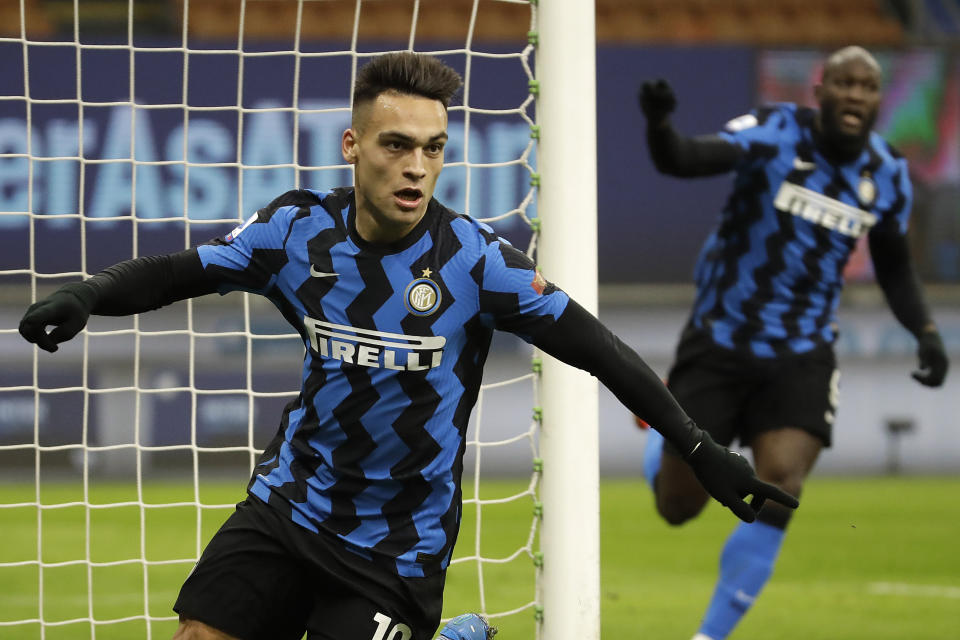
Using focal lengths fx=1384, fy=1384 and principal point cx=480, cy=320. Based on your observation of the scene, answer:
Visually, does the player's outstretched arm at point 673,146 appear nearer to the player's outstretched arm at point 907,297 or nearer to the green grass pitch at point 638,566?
the player's outstretched arm at point 907,297

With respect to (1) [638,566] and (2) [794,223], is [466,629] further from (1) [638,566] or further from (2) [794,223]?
(1) [638,566]

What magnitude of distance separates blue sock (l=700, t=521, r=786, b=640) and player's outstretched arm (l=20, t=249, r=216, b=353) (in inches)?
88.1

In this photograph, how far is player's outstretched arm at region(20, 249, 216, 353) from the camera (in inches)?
96.3

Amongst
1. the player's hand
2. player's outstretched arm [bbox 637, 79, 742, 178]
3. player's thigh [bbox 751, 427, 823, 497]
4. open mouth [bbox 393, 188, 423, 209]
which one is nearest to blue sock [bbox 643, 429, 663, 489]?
player's thigh [bbox 751, 427, 823, 497]

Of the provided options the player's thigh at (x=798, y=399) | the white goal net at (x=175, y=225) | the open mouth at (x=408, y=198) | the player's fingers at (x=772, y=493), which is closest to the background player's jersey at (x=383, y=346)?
the open mouth at (x=408, y=198)

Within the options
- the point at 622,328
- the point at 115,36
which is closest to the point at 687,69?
the point at 622,328

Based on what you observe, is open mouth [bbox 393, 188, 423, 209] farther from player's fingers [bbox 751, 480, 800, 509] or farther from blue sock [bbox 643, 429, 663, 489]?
blue sock [bbox 643, 429, 663, 489]

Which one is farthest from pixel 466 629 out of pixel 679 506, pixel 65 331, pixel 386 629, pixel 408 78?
pixel 679 506

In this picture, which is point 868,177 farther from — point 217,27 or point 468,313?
point 217,27

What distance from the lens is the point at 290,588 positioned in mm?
2668

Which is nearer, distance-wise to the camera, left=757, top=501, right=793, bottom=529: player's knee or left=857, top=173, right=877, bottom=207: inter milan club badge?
left=757, top=501, right=793, bottom=529: player's knee

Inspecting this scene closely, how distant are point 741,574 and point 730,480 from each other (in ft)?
5.90

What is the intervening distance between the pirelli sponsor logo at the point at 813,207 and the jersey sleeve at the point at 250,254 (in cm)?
230

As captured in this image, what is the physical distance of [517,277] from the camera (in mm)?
2602
